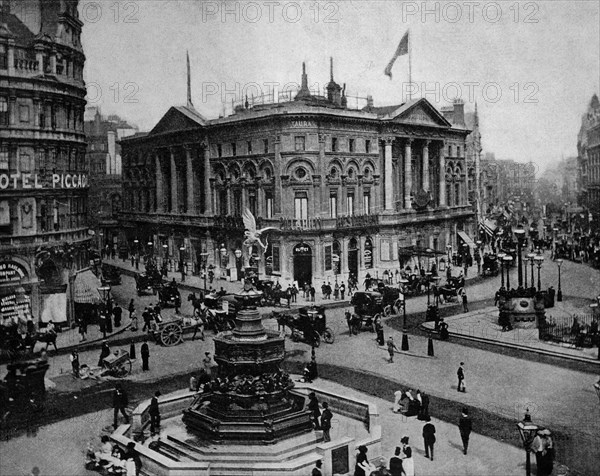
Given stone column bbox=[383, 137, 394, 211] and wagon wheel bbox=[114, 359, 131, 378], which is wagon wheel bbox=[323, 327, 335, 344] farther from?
stone column bbox=[383, 137, 394, 211]

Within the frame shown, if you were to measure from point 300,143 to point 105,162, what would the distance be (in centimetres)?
3457

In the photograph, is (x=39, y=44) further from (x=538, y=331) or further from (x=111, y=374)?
(x=538, y=331)

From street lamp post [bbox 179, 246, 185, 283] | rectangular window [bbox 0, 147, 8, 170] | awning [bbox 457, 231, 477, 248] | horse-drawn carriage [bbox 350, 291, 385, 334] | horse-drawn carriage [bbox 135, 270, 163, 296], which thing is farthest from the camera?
awning [bbox 457, 231, 477, 248]

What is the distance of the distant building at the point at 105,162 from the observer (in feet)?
223

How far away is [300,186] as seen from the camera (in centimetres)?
A: 4556

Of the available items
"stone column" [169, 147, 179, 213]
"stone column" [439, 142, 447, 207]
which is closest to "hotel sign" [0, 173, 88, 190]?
"stone column" [169, 147, 179, 213]

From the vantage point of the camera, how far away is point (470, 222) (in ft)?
217

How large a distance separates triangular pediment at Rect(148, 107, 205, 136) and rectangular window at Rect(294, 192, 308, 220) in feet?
38.2

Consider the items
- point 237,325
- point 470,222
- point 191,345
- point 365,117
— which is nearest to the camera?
point 237,325

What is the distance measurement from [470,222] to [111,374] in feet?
162

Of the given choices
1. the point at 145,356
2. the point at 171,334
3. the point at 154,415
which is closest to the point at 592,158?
the point at 171,334

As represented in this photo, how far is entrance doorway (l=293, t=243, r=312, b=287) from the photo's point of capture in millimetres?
45344

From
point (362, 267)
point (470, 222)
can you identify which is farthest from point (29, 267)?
point (470, 222)

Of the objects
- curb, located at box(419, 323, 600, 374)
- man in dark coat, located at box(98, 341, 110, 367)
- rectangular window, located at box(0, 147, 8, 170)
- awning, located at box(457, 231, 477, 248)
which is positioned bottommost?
curb, located at box(419, 323, 600, 374)
